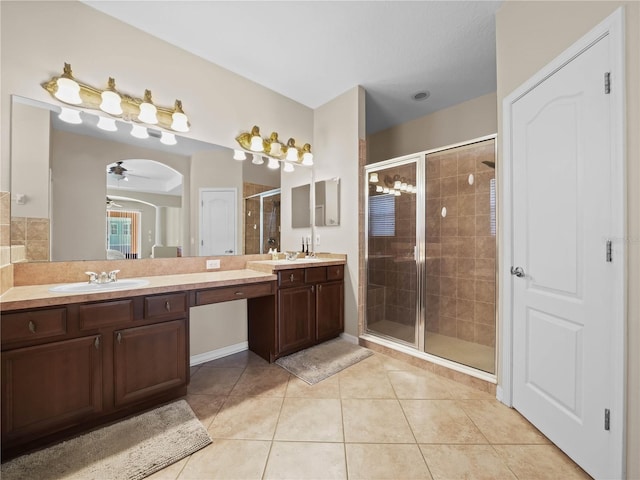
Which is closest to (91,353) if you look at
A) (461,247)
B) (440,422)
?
(440,422)

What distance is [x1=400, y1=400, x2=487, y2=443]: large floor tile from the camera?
1468 mm

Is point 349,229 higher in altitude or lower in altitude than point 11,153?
lower

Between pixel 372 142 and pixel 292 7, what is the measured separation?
99.0 inches

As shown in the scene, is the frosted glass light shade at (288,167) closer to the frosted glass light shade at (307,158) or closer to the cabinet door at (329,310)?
the frosted glass light shade at (307,158)

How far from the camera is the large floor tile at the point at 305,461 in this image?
4.02ft

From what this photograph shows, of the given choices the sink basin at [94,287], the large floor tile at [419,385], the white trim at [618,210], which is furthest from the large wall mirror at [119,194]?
the white trim at [618,210]

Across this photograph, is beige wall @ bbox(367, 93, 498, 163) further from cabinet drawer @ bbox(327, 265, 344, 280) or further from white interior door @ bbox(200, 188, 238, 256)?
white interior door @ bbox(200, 188, 238, 256)

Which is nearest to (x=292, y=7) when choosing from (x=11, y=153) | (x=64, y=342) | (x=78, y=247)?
(x=11, y=153)

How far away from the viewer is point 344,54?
7.55 ft

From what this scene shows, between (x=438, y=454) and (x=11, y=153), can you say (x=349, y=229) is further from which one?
(x=11, y=153)

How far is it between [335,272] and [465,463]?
1790 millimetres

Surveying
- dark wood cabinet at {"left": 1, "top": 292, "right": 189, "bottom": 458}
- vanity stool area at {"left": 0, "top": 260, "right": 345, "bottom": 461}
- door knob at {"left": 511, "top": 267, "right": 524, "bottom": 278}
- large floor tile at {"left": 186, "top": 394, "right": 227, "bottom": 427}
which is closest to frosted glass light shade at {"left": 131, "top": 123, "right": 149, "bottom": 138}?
vanity stool area at {"left": 0, "top": 260, "right": 345, "bottom": 461}

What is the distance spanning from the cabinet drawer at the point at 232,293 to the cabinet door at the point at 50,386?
23.9 inches

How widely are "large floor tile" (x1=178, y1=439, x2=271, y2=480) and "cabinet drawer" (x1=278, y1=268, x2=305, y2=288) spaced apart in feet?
3.86
